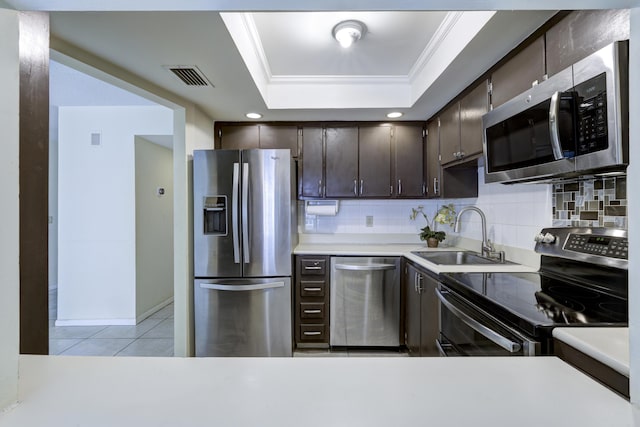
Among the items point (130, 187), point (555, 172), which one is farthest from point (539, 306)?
point (130, 187)

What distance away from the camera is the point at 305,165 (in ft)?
9.99

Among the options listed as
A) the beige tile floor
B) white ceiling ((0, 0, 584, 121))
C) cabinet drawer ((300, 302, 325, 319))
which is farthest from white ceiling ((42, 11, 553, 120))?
the beige tile floor

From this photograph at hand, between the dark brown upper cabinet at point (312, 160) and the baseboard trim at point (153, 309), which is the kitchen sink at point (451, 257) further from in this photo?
the baseboard trim at point (153, 309)

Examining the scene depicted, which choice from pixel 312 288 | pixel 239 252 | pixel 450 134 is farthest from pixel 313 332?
pixel 450 134

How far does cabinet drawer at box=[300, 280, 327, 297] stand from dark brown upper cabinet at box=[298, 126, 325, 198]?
A: 0.87m

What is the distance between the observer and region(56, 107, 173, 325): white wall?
11.1 feet

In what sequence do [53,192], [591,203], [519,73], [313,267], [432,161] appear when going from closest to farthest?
[591,203] → [519,73] → [313,267] → [432,161] → [53,192]

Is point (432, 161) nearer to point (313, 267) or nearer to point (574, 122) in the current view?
point (313, 267)

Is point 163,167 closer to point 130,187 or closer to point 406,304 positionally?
point 130,187

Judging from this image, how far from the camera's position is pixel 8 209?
0.47 metres

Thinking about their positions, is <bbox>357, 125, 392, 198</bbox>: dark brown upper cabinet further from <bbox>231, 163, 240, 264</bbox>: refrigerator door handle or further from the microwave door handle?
the microwave door handle

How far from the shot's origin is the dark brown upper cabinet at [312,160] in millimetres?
3045

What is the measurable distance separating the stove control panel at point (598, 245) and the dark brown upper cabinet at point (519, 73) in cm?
81

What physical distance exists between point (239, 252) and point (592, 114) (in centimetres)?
229
